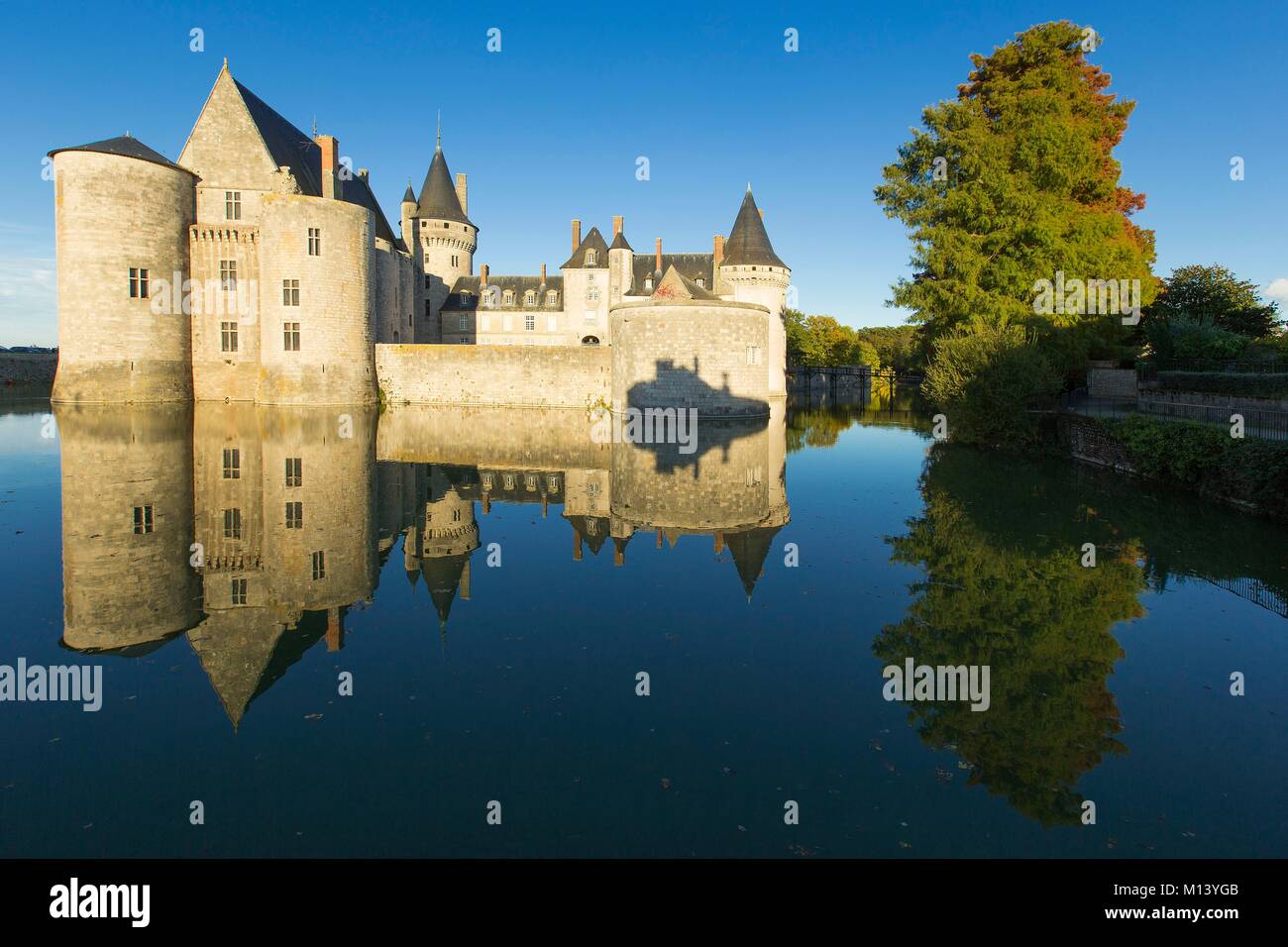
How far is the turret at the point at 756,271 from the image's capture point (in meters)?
40.4

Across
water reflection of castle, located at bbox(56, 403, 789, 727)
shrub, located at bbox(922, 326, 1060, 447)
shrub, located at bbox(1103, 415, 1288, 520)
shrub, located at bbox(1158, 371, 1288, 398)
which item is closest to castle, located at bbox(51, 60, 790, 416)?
water reflection of castle, located at bbox(56, 403, 789, 727)

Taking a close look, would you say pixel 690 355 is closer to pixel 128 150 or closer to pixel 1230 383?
pixel 1230 383

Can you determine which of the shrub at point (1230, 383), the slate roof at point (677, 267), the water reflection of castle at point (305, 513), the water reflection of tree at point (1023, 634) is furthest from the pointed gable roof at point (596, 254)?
the water reflection of tree at point (1023, 634)

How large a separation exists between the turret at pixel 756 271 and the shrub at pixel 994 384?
680 inches

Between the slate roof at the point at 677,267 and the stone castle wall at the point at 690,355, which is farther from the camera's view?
the slate roof at the point at 677,267

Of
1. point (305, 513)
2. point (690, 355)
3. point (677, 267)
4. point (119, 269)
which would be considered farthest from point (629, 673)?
point (677, 267)

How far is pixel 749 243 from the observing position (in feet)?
135

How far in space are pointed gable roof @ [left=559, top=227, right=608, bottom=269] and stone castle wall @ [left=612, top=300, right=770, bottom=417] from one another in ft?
64.0

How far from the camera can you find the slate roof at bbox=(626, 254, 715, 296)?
4434 centimetres

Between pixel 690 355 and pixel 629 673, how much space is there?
68.1 feet

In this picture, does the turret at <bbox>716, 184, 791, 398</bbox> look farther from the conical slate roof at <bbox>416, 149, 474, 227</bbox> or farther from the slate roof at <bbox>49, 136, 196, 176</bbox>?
the slate roof at <bbox>49, 136, 196, 176</bbox>

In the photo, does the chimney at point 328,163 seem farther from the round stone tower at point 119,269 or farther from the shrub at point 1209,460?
the shrub at point 1209,460

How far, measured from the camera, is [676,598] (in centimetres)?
773
